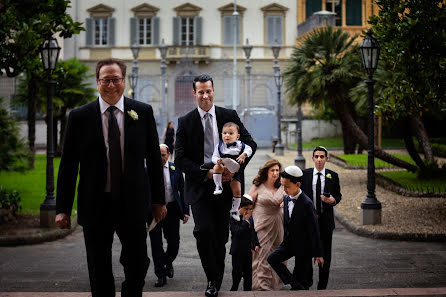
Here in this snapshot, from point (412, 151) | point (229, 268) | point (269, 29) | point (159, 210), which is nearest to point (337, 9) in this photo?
point (269, 29)

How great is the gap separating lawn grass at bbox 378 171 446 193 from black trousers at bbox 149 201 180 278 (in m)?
8.73

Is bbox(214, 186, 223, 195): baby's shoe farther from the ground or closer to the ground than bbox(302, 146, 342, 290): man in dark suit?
farther from the ground

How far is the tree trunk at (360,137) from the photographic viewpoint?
58.2 feet

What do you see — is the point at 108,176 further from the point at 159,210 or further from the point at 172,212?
the point at 172,212

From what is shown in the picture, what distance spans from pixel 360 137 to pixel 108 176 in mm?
13996

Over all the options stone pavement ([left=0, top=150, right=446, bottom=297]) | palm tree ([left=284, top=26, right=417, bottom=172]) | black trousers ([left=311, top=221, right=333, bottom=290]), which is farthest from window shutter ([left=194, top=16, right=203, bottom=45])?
black trousers ([left=311, top=221, right=333, bottom=290])

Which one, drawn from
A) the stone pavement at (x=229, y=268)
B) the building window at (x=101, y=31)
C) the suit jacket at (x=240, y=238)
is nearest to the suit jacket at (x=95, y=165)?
the stone pavement at (x=229, y=268)

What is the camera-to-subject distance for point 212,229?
597 cm

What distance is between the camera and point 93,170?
472cm

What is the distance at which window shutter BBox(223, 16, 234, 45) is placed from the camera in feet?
153

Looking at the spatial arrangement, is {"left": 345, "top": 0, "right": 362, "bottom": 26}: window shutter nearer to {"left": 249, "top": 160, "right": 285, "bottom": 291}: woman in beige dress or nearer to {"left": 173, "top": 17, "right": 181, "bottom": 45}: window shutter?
{"left": 173, "top": 17, "right": 181, "bottom": 45}: window shutter

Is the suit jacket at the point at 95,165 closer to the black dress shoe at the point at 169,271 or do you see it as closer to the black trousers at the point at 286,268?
the black trousers at the point at 286,268

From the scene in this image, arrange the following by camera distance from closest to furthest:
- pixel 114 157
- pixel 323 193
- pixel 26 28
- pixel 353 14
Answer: pixel 114 157 < pixel 323 193 < pixel 26 28 < pixel 353 14

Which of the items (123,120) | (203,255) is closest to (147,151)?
(123,120)
